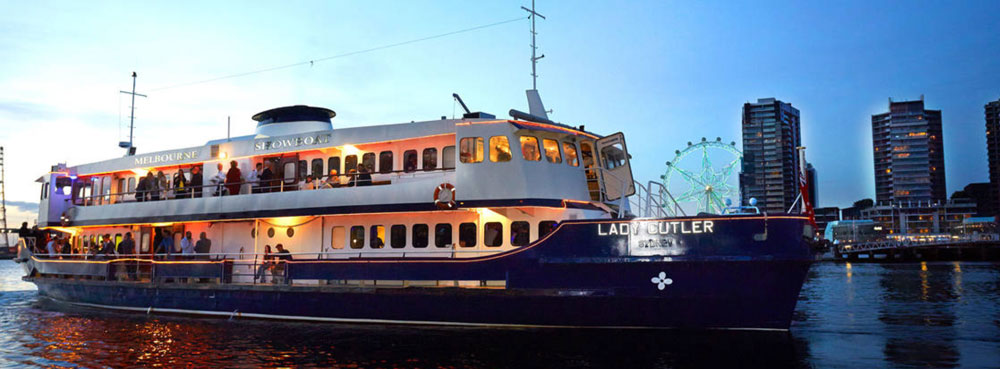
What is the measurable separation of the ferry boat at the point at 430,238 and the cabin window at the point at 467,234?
0.05 m

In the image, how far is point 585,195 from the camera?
1492 centimetres

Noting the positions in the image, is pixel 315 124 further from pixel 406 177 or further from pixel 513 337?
pixel 513 337

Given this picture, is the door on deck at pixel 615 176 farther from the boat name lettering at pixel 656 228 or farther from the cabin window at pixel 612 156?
the boat name lettering at pixel 656 228

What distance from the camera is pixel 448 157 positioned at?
1512 cm

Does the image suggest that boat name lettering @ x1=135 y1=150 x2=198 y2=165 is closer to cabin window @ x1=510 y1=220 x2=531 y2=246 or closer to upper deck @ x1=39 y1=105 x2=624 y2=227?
upper deck @ x1=39 y1=105 x2=624 y2=227

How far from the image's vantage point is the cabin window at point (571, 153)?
14960 mm

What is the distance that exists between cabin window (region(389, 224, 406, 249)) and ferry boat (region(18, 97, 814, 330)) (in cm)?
3

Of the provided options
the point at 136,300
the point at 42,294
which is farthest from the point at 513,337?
the point at 42,294

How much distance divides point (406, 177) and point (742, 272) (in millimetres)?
7517

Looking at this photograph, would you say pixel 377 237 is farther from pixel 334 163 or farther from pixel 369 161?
pixel 334 163

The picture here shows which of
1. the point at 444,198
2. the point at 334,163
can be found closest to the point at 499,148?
the point at 444,198

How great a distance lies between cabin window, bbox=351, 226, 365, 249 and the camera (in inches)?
627

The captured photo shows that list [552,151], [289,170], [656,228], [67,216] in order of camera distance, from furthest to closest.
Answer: [67,216] → [289,170] → [552,151] → [656,228]

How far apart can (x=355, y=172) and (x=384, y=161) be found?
723 millimetres
